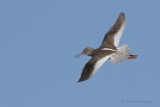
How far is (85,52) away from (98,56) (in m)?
0.90

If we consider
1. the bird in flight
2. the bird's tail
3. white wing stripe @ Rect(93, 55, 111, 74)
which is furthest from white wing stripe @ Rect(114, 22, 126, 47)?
white wing stripe @ Rect(93, 55, 111, 74)

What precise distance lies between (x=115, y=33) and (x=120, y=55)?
5.25 feet

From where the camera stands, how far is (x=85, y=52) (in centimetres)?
2114

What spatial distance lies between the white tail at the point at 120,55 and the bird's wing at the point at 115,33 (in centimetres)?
48

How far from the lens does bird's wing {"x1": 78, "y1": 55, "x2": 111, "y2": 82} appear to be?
63.9 ft

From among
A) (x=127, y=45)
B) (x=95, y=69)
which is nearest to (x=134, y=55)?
(x=127, y=45)

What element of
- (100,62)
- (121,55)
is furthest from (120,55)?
(100,62)

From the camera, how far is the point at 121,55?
66.7ft

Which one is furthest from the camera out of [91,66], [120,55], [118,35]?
[118,35]

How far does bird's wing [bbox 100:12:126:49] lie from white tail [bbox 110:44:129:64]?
1.56 ft

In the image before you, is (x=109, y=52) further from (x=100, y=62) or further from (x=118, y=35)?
(x=118, y=35)

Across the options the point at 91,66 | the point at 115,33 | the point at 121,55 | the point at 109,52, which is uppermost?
the point at 115,33

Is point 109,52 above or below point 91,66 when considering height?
above

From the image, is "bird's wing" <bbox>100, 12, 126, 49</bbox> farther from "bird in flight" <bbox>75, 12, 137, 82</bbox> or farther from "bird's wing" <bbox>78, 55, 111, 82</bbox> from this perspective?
"bird's wing" <bbox>78, 55, 111, 82</bbox>
